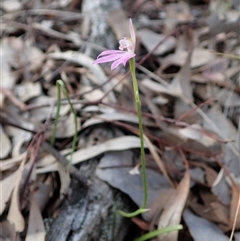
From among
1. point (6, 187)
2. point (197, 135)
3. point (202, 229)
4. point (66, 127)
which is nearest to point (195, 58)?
point (197, 135)

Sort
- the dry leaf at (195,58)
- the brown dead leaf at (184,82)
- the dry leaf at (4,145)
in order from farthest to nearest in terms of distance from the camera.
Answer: the dry leaf at (195,58) < the brown dead leaf at (184,82) < the dry leaf at (4,145)

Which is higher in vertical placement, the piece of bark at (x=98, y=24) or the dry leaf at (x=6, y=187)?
the piece of bark at (x=98, y=24)

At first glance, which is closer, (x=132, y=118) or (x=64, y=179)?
(x=64, y=179)

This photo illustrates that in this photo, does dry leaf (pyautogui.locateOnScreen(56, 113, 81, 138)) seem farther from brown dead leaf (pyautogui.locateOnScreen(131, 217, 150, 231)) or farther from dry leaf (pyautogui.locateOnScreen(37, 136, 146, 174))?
brown dead leaf (pyautogui.locateOnScreen(131, 217, 150, 231))

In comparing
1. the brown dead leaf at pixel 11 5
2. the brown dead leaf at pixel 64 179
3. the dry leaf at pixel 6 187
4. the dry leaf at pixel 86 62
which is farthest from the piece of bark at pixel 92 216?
the brown dead leaf at pixel 11 5

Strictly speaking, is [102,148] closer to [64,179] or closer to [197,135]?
[64,179]

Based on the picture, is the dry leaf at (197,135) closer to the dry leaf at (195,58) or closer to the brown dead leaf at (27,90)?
the dry leaf at (195,58)

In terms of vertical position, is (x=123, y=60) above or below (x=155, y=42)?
above

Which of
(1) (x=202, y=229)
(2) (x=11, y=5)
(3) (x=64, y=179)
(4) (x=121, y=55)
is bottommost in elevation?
(1) (x=202, y=229)
